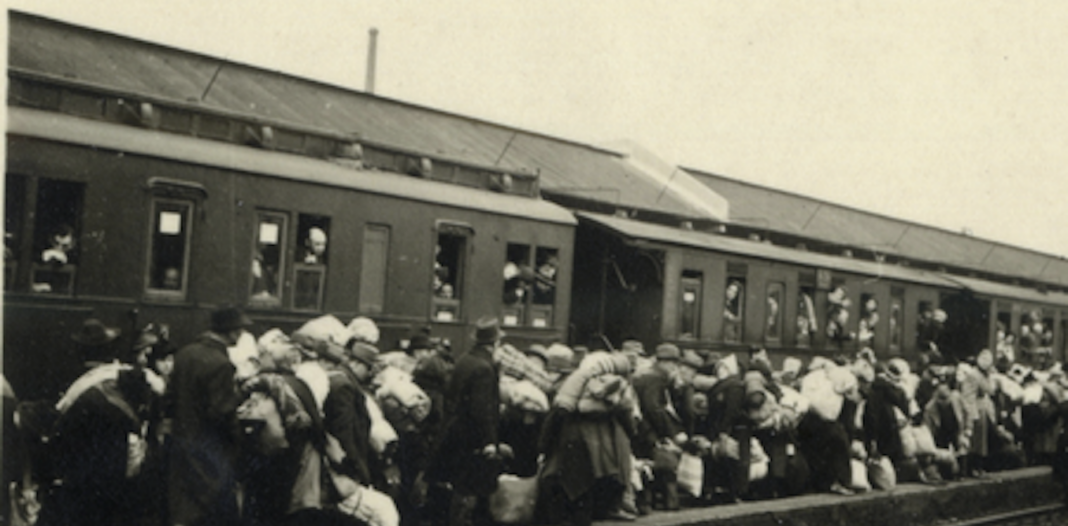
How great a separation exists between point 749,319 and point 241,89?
9.26 meters

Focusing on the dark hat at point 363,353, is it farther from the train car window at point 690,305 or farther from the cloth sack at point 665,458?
the train car window at point 690,305

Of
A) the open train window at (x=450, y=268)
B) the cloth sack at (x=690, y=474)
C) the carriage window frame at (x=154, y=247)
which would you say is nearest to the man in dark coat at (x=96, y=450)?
the carriage window frame at (x=154, y=247)

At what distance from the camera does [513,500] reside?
29.4 feet

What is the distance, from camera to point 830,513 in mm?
11711

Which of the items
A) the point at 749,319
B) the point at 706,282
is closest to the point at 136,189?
the point at 706,282

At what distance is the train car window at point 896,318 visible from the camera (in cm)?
2233

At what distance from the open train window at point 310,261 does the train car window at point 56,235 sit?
259 cm

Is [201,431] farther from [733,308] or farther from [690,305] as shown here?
[733,308]

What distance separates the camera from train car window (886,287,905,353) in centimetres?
2233

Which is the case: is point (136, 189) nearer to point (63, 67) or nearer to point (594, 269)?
point (63, 67)

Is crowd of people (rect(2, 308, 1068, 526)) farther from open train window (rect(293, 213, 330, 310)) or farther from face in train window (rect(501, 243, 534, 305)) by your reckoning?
face in train window (rect(501, 243, 534, 305))

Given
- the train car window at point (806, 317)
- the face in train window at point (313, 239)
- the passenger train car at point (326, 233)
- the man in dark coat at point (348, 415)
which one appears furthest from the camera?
the train car window at point (806, 317)

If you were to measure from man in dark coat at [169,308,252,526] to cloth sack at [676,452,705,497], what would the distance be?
5736 millimetres

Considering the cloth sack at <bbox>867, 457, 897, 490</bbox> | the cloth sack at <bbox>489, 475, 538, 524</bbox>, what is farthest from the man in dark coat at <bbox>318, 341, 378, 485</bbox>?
the cloth sack at <bbox>867, 457, 897, 490</bbox>
